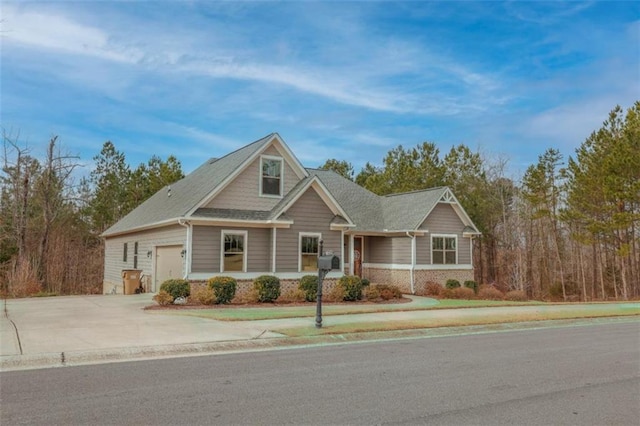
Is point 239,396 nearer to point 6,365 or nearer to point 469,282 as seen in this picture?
point 6,365

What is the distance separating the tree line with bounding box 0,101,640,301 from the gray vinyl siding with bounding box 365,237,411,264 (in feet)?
40.0

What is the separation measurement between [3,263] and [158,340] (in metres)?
22.0

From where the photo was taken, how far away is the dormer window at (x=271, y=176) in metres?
21.0

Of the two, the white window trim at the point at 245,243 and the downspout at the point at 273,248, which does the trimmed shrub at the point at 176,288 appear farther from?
the downspout at the point at 273,248

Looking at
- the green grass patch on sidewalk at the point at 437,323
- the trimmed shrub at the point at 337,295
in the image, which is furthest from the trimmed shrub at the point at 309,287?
the green grass patch on sidewalk at the point at 437,323

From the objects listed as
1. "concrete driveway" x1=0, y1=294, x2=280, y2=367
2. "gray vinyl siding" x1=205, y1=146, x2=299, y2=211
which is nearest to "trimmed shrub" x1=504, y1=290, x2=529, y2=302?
"gray vinyl siding" x1=205, y1=146, x2=299, y2=211

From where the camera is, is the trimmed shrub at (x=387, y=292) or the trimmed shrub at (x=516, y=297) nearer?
the trimmed shrub at (x=387, y=292)

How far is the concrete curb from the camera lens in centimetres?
805

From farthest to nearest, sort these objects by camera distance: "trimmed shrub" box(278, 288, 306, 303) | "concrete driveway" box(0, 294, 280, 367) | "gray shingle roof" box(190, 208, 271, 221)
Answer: "gray shingle roof" box(190, 208, 271, 221), "trimmed shrub" box(278, 288, 306, 303), "concrete driveway" box(0, 294, 280, 367)

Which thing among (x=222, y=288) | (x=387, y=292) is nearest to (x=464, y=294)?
(x=387, y=292)

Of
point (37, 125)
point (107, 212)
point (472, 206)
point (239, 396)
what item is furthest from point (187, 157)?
point (239, 396)

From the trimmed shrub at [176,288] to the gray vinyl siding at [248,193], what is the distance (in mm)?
3635

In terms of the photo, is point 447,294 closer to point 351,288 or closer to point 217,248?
point 351,288

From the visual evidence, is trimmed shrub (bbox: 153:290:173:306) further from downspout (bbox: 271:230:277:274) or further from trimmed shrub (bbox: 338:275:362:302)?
trimmed shrub (bbox: 338:275:362:302)
